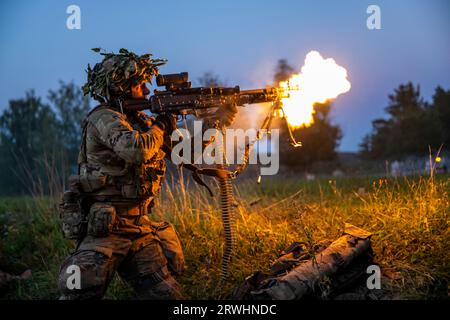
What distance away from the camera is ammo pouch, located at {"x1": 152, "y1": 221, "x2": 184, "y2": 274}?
468 centimetres

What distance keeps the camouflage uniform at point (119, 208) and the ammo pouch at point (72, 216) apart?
107mm

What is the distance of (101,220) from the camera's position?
4.12 meters

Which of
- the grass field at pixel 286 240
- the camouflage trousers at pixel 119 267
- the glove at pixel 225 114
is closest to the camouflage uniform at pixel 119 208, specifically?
the camouflage trousers at pixel 119 267

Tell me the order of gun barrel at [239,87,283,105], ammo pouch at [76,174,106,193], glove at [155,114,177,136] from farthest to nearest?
gun barrel at [239,87,283,105] → glove at [155,114,177,136] → ammo pouch at [76,174,106,193]

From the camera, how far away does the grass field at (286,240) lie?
14.7ft

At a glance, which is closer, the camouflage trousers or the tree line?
the camouflage trousers

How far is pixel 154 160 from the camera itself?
14.8ft

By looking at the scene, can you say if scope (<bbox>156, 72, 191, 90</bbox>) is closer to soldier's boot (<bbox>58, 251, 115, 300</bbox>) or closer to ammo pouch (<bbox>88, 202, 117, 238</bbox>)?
ammo pouch (<bbox>88, 202, 117, 238</bbox>)

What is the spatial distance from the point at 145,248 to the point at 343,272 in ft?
6.61

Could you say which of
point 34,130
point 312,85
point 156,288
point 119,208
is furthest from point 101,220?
point 34,130

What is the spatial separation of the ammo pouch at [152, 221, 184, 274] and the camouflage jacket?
0.48 meters

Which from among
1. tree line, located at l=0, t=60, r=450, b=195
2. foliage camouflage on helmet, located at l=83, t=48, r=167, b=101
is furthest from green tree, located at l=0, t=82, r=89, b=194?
foliage camouflage on helmet, located at l=83, t=48, r=167, b=101

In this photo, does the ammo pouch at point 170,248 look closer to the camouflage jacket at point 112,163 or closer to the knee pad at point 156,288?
the knee pad at point 156,288

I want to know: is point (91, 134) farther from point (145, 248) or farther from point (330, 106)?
point (330, 106)
